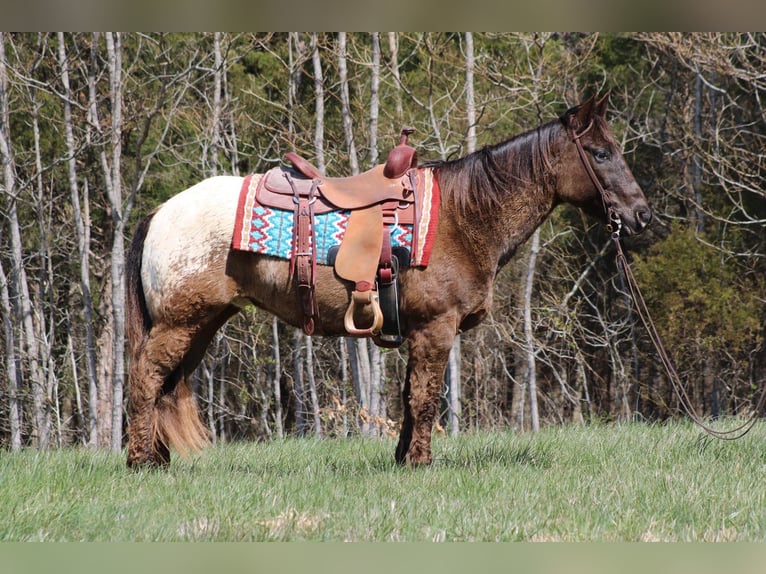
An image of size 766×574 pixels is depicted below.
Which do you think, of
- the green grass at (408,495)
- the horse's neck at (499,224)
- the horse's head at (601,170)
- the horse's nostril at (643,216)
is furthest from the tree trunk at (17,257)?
the horse's nostril at (643,216)

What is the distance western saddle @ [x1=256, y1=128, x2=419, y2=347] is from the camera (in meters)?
5.09

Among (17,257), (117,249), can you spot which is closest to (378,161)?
(117,249)

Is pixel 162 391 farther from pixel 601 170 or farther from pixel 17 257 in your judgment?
pixel 17 257

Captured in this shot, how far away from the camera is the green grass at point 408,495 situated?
369cm

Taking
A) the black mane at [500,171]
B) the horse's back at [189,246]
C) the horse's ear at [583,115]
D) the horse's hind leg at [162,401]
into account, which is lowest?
the horse's hind leg at [162,401]

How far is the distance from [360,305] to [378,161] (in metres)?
8.63

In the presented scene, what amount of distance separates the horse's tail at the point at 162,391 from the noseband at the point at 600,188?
9.49 feet

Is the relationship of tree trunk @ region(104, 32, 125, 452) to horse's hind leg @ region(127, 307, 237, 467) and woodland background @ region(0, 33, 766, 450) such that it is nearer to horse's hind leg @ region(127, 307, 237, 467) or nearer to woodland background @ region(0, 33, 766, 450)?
woodland background @ region(0, 33, 766, 450)

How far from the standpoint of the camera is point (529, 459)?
5801mm

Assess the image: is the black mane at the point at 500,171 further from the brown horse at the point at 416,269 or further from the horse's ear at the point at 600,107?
the horse's ear at the point at 600,107

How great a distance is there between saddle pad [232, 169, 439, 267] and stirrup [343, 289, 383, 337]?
1.07ft

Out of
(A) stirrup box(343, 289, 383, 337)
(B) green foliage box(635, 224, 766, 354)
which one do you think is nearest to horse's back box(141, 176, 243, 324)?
(A) stirrup box(343, 289, 383, 337)

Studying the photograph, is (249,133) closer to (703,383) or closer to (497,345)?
(497,345)

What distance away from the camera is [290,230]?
517 cm
